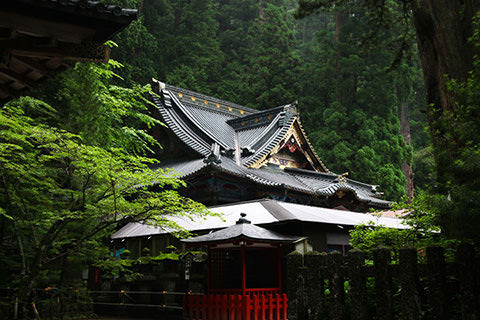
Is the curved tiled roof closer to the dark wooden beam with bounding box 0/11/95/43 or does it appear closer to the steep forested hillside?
the steep forested hillside

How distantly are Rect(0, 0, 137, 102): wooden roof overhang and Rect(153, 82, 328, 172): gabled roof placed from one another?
1333 centimetres

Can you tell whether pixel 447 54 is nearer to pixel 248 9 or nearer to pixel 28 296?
pixel 28 296

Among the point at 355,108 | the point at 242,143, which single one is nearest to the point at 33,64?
the point at 242,143

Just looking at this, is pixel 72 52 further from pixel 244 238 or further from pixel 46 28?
pixel 244 238

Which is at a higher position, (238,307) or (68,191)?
(68,191)

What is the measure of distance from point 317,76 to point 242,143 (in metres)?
12.9

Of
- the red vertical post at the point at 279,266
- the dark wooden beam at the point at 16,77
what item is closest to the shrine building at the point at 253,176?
the red vertical post at the point at 279,266

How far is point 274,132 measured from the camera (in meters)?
21.9

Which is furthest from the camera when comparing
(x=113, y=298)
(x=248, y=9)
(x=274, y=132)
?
(x=248, y=9)

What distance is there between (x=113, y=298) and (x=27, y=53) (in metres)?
11.9

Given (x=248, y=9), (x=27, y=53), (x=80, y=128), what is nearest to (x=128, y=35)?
(x=80, y=128)

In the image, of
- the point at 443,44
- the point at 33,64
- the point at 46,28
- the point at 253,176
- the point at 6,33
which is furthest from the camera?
the point at 253,176

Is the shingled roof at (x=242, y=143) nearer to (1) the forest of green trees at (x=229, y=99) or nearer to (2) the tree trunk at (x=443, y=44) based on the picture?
(1) the forest of green trees at (x=229, y=99)

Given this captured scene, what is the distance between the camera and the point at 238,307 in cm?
1045
